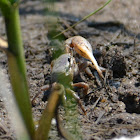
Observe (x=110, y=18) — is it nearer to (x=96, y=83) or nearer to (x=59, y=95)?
(x=96, y=83)

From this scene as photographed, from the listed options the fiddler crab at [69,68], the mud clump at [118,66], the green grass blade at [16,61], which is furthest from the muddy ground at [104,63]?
the green grass blade at [16,61]

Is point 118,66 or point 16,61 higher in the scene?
→ point 16,61

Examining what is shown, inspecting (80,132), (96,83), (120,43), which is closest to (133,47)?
(120,43)

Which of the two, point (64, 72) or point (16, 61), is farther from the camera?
point (64, 72)

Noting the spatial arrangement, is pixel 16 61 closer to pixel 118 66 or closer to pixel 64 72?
pixel 64 72

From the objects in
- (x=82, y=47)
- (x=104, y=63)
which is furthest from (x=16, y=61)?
(x=104, y=63)

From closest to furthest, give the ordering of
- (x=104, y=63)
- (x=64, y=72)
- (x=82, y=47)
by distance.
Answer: (x=64, y=72) < (x=82, y=47) < (x=104, y=63)

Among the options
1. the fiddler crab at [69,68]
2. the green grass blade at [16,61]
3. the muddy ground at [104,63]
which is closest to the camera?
the green grass blade at [16,61]

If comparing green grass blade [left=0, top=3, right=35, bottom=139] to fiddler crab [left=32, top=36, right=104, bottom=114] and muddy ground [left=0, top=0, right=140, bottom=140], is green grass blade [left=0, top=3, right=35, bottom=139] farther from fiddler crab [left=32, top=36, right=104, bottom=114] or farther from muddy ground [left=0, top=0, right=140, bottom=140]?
fiddler crab [left=32, top=36, right=104, bottom=114]

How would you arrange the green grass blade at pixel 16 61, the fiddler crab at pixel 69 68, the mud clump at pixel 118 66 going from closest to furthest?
the green grass blade at pixel 16 61 < the fiddler crab at pixel 69 68 < the mud clump at pixel 118 66

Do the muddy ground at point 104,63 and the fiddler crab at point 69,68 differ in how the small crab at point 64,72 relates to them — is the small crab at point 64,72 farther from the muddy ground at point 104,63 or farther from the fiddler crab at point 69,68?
the muddy ground at point 104,63
